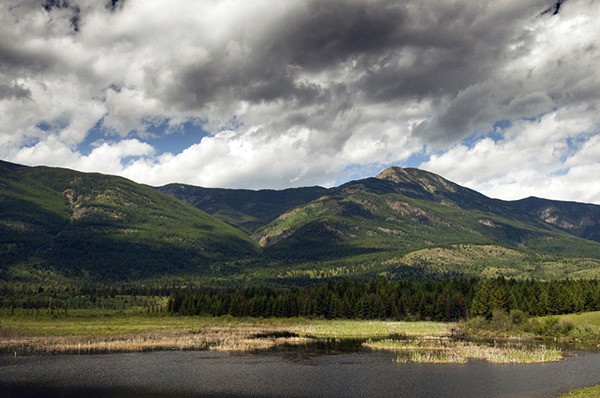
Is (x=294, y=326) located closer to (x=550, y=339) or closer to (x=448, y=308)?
(x=448, y=308)

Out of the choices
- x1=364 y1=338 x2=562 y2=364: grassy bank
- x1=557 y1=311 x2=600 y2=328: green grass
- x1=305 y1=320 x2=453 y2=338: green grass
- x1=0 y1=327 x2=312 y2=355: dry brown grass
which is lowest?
x1=305 y1=320 x2=453 y2=338: green grass

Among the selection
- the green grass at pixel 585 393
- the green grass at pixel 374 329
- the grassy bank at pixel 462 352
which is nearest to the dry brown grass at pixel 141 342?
the green grass at pixel 374 329

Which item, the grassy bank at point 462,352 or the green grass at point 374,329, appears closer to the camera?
the grassy bank at point 462,352

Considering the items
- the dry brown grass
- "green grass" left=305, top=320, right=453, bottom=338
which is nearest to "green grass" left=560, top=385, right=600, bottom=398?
the dry brown grass

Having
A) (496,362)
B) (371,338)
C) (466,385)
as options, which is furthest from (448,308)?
(466,385)

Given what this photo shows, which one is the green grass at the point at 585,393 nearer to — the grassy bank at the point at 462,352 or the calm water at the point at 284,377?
the calm water at the point at 284,377

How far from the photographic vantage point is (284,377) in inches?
3546

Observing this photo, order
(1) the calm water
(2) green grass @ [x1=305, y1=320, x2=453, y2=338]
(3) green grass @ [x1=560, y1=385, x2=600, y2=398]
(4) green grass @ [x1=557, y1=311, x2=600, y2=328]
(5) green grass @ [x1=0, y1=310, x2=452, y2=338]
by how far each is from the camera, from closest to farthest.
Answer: (3) green grass @ [x1=560, y1=385, x2=600, y2=398]
(1) the calm water
(4) green grass @ [x1=557, y1=311, x2=600, y2=328]
(2) green grass @ [x1=305, y1=320, x2=453, y2=338]
(5) green grass @ [x1=0, y1=310, x2=452, y2=338]

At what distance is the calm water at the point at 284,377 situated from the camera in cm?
7850

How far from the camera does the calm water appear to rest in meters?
78.5

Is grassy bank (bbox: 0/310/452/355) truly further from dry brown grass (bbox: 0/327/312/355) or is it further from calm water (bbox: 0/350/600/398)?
calm water (bbox: 0/350/600/398)

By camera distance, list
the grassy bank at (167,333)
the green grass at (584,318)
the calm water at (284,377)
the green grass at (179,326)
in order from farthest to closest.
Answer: the green grass at (179,326) → the green grass at (584,318) → the grassy bank at (167,333) → the calm water at (284,377)

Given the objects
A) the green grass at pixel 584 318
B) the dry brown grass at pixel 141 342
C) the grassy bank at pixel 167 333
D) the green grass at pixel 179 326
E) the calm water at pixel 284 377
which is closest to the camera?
the calm water at pixel 284 377

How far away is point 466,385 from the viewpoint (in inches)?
3169
